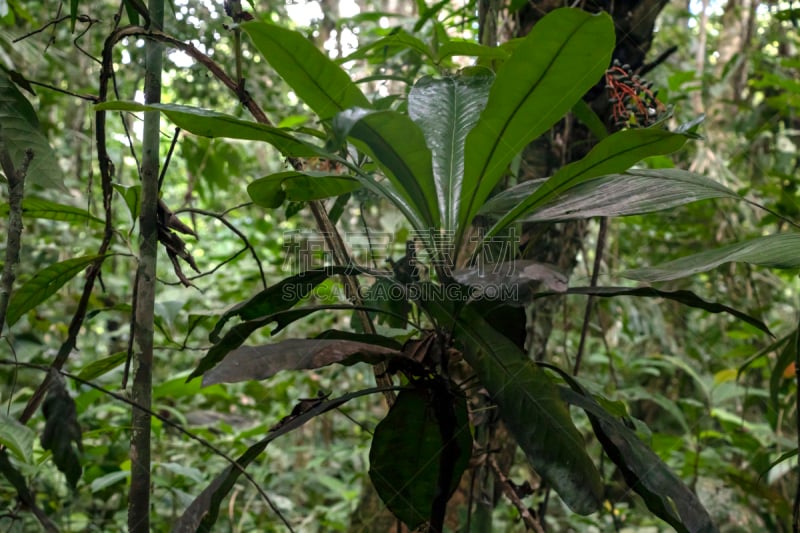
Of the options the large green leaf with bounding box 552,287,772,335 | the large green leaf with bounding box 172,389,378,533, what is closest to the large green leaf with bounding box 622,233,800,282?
the large green leaf with bounding box 552,287,772,335

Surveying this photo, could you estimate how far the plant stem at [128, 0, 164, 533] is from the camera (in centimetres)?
84

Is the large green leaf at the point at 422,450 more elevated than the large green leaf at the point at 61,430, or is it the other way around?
the large green leaf at the point at 61,430

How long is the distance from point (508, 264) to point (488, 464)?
44 centimetres

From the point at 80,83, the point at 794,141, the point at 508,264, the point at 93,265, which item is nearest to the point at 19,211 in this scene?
the point at 93,265

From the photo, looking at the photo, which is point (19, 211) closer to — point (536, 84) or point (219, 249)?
point (536, 84)

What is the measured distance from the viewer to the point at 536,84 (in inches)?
28.1

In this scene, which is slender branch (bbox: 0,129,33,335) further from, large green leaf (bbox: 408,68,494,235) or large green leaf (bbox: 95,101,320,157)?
large green leaf (bbox: 408,68,494,235)

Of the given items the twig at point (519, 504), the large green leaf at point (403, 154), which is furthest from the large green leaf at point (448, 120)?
the twig at point (519, 504)

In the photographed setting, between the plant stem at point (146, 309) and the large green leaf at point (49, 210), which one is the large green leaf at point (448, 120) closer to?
the plant stem at point (146, 309)

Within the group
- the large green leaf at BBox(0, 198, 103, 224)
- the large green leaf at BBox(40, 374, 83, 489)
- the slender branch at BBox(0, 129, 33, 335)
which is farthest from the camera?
the large green leaf at BBox(0, 198, 103, 224)

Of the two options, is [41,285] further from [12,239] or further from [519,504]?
[519,504]

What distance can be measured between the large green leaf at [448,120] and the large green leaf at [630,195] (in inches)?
3.5

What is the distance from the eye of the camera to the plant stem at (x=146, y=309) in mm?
837

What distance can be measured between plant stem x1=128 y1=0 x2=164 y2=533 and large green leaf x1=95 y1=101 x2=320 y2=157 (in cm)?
15
